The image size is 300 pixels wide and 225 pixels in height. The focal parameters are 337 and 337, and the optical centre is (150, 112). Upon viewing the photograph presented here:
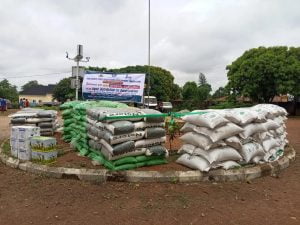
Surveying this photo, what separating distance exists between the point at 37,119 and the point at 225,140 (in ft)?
18.7

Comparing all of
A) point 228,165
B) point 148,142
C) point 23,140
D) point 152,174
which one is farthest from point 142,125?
point 23,140

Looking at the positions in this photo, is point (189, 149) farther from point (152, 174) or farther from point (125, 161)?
point (125, 161)

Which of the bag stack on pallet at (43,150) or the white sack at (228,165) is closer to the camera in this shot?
the white sack at (228,165)

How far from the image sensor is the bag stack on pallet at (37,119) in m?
8.94

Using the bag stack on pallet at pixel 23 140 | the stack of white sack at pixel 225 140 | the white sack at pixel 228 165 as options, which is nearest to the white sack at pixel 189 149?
the stack of white sack at pixel 225 140

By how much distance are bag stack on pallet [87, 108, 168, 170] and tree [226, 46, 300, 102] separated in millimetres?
21137

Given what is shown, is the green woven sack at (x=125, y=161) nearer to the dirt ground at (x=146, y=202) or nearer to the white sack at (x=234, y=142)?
the dirt ground at (x=146, y=202)

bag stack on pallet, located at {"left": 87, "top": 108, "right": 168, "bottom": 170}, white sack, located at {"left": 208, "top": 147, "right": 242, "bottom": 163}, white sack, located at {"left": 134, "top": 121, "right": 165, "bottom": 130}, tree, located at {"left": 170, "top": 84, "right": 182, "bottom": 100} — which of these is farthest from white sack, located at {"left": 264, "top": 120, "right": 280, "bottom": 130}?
tree, located at {"left": 170, "top": 84, "right": 182, "bottom": 100}

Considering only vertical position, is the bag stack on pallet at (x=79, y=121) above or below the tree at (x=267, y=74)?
below

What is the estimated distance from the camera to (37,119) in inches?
366

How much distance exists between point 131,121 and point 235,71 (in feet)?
79.4

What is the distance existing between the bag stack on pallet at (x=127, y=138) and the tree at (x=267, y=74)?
21.1m

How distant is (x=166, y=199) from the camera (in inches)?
175

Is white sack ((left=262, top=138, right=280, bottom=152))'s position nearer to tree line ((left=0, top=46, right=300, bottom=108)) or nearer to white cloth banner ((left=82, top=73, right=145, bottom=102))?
white cloth banner ((left=82, top=73, right=145, bottom=102))
